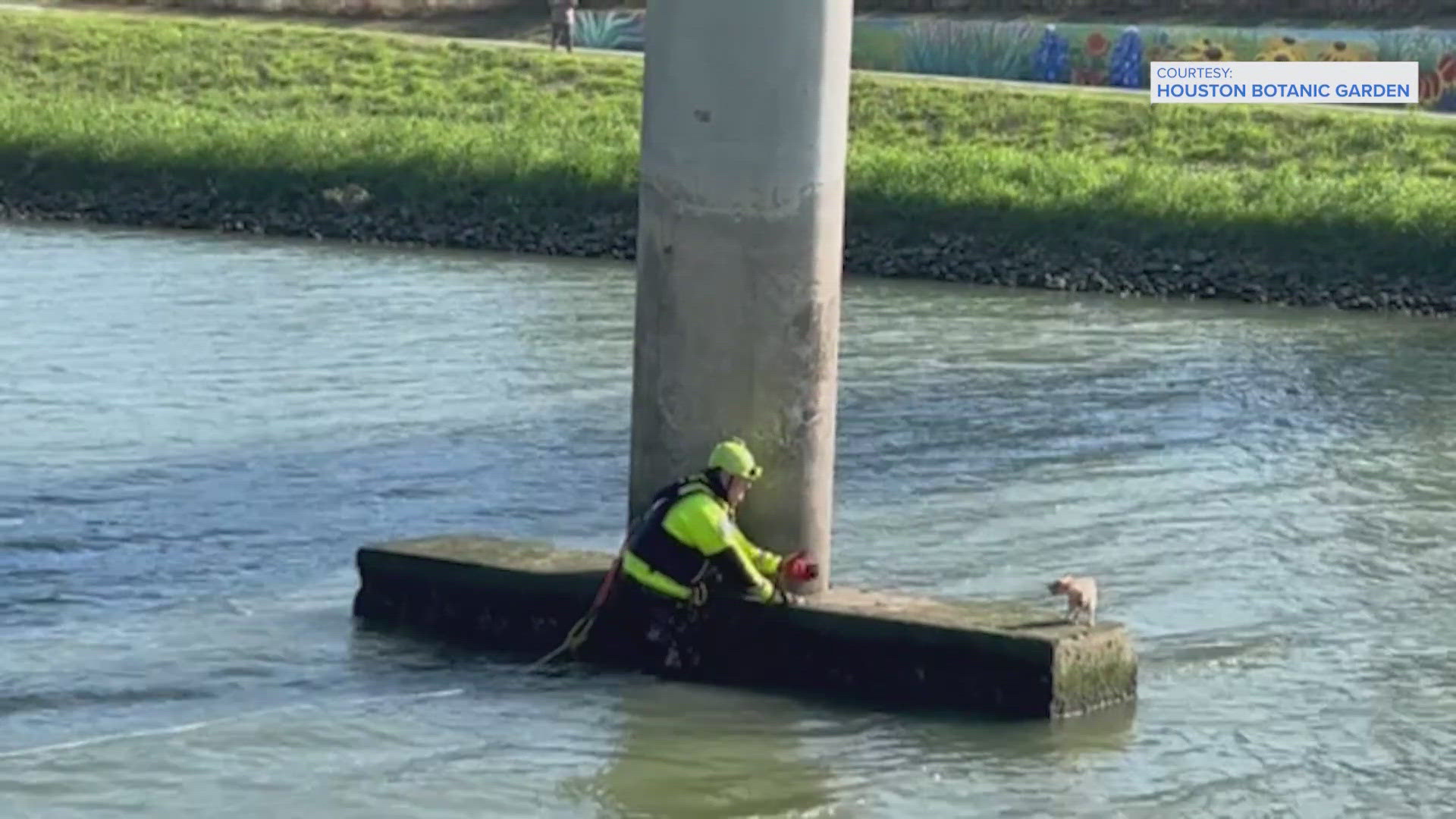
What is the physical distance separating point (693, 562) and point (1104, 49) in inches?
1725

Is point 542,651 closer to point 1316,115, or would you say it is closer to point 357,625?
point 357,625

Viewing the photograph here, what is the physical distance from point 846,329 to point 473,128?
17.1m

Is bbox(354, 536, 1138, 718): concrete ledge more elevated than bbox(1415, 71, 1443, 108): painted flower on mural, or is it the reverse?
bbox(1415, 71, 1443, 108): painted flower on mural

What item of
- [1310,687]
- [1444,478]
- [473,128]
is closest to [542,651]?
[1310,687]

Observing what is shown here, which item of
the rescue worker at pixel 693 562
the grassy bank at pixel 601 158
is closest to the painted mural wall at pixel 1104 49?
the grassy bank at pixel 601 158

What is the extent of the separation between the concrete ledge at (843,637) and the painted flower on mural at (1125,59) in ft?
136

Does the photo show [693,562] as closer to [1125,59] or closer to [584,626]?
[584,626]

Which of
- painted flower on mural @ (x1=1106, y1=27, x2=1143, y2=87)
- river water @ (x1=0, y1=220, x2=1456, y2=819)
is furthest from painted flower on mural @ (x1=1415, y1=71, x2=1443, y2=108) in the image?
river water @ (x1=0, y1=220, x2=1456, y2=819)

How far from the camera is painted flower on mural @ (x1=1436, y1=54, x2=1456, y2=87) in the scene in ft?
185

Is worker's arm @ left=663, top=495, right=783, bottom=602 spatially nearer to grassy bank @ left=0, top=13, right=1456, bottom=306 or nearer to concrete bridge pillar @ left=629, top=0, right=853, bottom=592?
concrete bridge pillar @ left=629, top=0, right=853, bottom=592

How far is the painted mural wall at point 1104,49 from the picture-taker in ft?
188

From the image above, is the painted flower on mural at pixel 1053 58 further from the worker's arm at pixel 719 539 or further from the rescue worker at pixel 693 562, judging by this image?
the worker's arm at pixel 719 539

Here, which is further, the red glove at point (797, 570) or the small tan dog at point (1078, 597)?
the red glove at point (797, 570)

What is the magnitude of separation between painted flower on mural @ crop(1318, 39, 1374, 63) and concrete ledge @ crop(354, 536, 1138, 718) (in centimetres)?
4049
